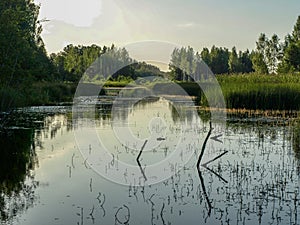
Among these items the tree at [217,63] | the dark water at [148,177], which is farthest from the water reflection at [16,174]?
the tree at [217,63]

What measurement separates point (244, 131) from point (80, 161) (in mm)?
7260

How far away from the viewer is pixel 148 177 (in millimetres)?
9070

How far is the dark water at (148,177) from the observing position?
22.0 ft

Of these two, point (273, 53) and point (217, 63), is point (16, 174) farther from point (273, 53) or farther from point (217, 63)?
point (217, 63)

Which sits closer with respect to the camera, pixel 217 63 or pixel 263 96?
pixel 263 96

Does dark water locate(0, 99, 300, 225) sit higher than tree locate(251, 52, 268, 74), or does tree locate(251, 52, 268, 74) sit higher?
tree locate(251, 52, 268, 74)

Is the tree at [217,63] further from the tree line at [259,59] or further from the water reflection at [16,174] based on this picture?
the water reflection at [16,174]

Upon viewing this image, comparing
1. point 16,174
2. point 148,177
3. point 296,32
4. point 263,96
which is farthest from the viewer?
point 296,32

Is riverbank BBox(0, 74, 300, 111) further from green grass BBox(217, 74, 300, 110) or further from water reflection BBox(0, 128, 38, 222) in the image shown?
water reflection BBox(0, 128, 38, 222)

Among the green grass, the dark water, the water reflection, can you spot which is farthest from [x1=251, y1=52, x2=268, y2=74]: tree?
the water reflection

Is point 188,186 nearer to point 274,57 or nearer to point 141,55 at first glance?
point 141,55

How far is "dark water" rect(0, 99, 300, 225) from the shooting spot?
22.0 feet

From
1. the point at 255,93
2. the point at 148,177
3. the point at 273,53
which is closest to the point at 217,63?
the point at 273,53

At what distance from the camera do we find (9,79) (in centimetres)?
2064
